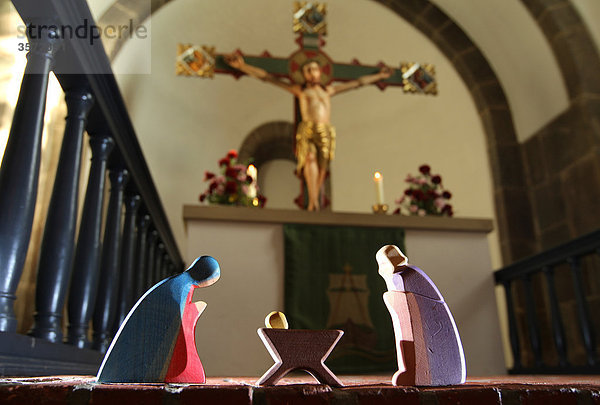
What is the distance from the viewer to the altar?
117 inches

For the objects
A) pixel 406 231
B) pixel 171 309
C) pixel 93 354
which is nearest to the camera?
pixel 171 309

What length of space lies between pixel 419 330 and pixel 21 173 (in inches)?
37.2

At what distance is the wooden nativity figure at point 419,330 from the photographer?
654mm

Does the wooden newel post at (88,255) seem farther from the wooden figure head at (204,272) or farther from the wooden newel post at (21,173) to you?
the wooden figure head at (204,272)

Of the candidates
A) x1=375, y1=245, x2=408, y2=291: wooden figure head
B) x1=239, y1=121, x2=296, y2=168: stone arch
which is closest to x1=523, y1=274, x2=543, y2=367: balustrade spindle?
x1=375, y1=245, x2=408, y2=291: wooden figure head

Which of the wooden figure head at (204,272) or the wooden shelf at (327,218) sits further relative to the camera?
the wooden shelf at (327,218)

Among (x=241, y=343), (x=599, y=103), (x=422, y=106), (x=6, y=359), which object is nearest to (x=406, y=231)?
(x=241, y=343)

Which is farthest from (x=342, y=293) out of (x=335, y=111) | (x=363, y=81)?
(x=335, y=111)

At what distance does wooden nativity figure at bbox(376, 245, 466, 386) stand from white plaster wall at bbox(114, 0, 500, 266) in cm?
524

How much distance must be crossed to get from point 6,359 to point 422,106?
6.09m

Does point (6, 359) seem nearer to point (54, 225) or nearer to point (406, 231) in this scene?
point (54, 225)

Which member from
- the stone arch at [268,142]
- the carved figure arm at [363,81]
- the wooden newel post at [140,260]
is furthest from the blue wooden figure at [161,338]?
the stone arch at [268,142]

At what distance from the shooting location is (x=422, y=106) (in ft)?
21.4

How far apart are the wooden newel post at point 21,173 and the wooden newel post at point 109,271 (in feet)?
2.54
